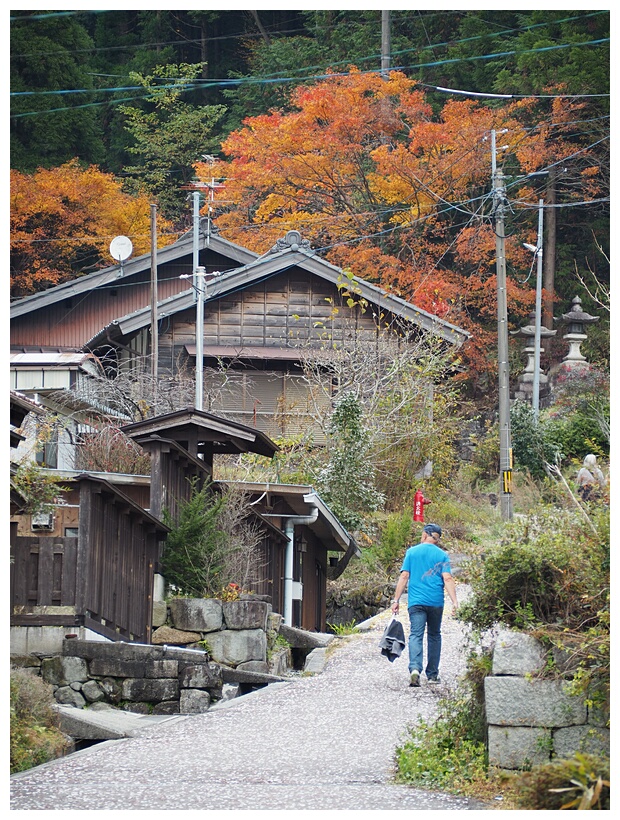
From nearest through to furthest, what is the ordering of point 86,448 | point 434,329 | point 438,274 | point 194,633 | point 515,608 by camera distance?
point 515,608, point 194,633, point 86,448, point 434,329, point 438,274

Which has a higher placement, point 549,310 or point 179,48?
point 179,48

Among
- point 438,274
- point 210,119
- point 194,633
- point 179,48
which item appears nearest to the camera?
point 194,633

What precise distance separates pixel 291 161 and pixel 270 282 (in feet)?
22.5

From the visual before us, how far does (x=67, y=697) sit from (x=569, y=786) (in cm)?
618

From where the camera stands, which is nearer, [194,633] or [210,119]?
[194,633]

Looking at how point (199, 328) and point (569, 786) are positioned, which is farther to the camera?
point (199, 328)

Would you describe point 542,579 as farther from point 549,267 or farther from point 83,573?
point 549,267

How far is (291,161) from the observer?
105 feet

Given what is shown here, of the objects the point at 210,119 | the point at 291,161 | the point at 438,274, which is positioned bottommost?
the point at 438,274

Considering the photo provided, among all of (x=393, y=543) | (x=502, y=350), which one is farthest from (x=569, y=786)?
(x=502, y=350)

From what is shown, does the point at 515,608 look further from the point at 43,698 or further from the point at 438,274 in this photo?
the point at 438,274

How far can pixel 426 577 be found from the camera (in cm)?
1023

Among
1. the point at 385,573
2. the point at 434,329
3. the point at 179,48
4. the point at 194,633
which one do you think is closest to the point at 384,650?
the point at 194,633

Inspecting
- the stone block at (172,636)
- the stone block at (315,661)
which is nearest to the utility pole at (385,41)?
the stone block at (315,661)
